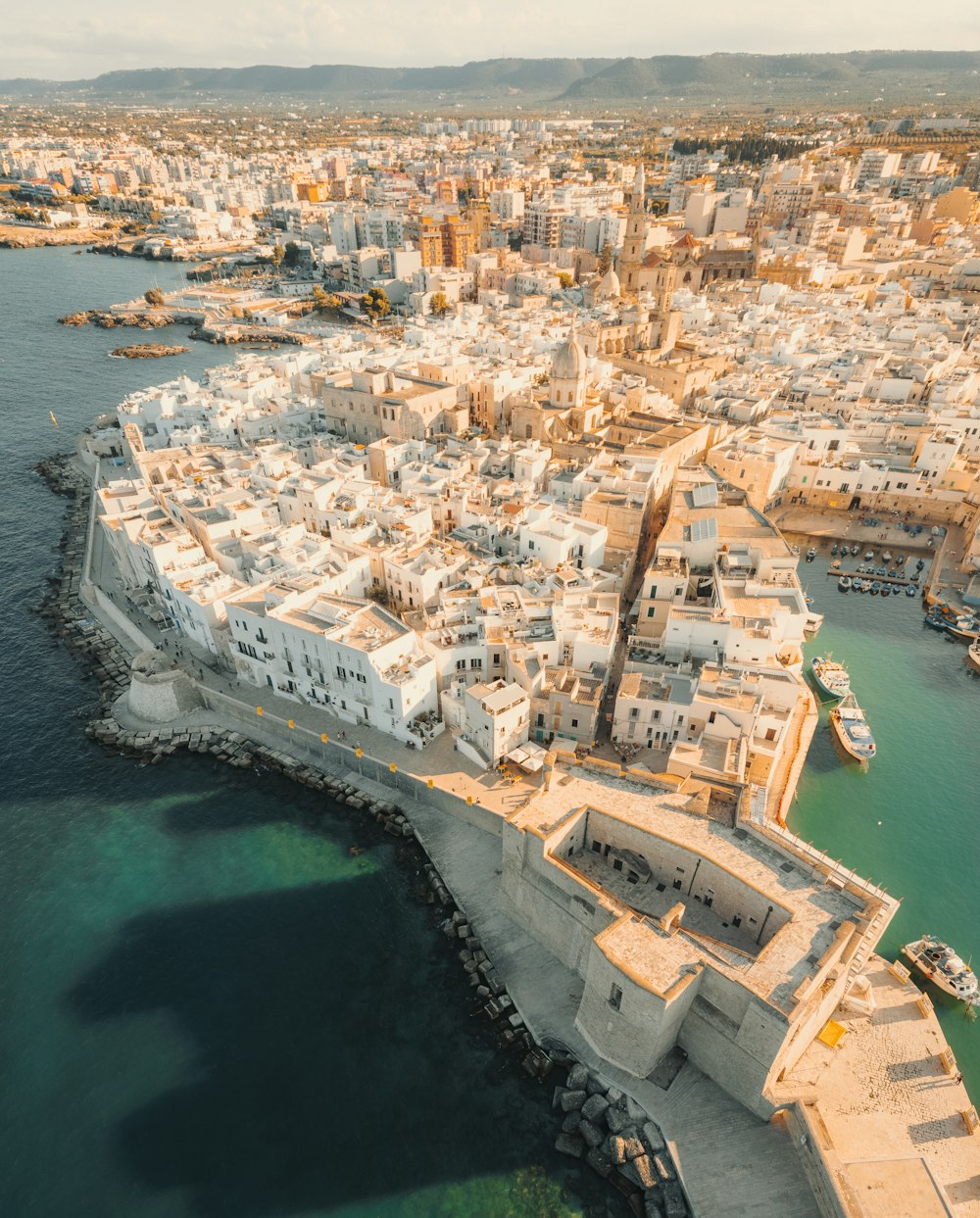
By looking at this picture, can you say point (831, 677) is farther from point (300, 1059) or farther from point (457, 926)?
point (300, 1059)

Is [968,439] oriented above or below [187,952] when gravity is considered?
above

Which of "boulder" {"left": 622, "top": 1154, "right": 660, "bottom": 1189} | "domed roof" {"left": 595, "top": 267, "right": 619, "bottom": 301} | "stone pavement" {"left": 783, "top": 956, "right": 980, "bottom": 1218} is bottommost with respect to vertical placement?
"boulder" {"left": 622, "top": 1154, "right": 660, "bottom": 1189}

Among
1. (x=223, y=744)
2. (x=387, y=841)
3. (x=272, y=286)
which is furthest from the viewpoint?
(x=272, y=286)

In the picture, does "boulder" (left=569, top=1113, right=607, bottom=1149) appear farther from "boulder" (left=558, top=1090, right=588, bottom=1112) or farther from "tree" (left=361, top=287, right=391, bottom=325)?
"tree" (left=361, top=287, right=391, bottom=325)

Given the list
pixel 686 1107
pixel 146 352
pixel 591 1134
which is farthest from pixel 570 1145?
pixel 146 352

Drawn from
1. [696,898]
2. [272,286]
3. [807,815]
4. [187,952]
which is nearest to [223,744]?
[187,952]

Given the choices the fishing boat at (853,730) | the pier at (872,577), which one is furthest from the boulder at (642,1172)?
the pier at (872,577)

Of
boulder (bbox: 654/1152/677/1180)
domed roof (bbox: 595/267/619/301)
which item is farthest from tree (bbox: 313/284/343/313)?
boulder (bbox: 654/1152/677/1180)

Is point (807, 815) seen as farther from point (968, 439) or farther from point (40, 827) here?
point (968, 439)
